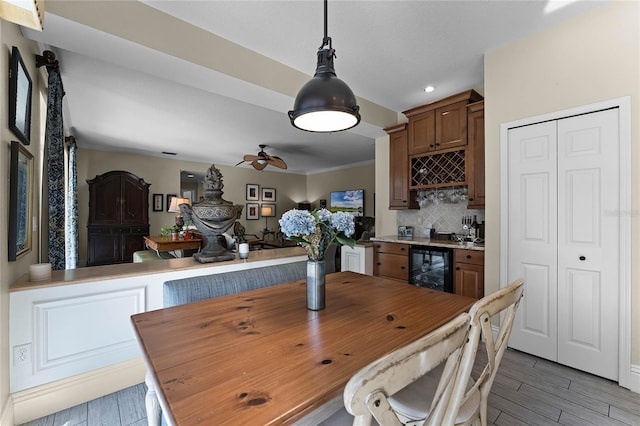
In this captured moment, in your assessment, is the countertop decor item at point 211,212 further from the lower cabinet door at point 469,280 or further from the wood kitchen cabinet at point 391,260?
the lower cabinet door at point 469,280

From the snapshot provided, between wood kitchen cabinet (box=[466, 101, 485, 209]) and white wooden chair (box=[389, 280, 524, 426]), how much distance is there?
2.28m

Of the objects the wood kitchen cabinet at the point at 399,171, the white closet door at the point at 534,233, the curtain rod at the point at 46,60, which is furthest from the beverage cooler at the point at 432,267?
the curtain rod at the point at 46,60

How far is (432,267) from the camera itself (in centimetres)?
321

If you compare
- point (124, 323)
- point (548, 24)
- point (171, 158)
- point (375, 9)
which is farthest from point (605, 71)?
point (171, 158)

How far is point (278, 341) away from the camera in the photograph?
1.02m

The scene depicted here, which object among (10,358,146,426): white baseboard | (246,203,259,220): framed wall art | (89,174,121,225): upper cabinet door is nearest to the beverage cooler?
(10,358,146,426): white baseboard

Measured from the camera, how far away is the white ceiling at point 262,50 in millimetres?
1967

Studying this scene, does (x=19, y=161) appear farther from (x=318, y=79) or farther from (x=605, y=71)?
(x=605, y=71)

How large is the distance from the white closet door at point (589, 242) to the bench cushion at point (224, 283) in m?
2.13

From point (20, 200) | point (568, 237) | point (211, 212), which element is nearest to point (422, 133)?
point (568, 237)

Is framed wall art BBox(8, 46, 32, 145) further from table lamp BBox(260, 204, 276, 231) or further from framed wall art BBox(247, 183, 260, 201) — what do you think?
table lamp BBox(260, 204, 276, 231)

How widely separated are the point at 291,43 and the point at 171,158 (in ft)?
18.6

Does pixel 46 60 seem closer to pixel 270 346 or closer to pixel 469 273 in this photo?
pixel 270 346

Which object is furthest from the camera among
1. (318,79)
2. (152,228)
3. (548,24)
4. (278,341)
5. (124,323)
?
(152,228)
